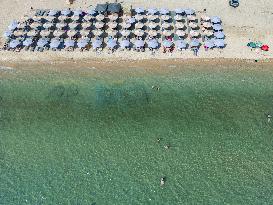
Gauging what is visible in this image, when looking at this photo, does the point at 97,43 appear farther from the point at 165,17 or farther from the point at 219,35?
the point at 219,35

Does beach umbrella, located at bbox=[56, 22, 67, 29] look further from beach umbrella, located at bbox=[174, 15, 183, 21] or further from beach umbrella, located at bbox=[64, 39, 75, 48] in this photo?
beach umbrella, located at bbox=[174, 15, 183, 21]

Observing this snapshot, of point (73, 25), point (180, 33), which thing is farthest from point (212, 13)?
point (73, 25)

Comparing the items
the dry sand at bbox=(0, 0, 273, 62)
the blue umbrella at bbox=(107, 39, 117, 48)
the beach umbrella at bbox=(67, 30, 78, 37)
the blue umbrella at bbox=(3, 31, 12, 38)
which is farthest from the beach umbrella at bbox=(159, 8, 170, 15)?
the blue umbrella at bbox=(3, 31, 12, 38)

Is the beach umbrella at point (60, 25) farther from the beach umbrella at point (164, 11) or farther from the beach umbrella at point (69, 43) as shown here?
the beach umbrella at point (164, 11)

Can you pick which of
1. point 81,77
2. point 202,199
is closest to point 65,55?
point 81,77

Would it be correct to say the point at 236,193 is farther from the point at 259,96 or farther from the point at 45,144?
the point at 45,144

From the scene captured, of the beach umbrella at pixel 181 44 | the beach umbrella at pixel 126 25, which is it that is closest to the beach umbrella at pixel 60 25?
the beach umbrella at pixel 126 25

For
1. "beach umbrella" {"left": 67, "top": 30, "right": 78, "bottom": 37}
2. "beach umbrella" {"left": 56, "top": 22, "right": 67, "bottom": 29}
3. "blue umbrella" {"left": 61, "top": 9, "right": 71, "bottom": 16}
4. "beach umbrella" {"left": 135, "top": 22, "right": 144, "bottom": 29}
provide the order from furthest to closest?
"blue umbrella" {"left": 61, "top": 9, "right": 71, "bottom": 16} → "beach umbrella" {"left": 135, "top": 22, "right": 144, "bottom": 29} → "beach umbrella" {"left": 56, "top": 22, "right": 67, "bottom": 29} → "beach umbrella" {"left": 67, "top": 30, "right": 78, "bottom": 37}
